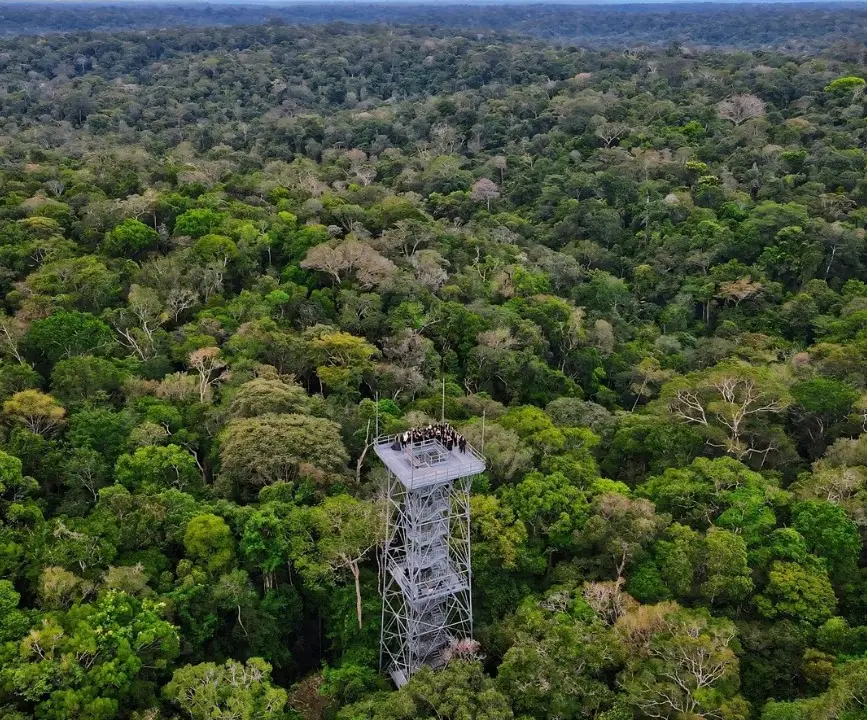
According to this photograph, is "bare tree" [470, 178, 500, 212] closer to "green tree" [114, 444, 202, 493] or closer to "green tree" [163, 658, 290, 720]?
"green tree" [114, 444, 202, 493]

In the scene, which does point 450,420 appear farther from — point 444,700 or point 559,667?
point 444,700

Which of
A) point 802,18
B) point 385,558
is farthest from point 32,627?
point 802,18

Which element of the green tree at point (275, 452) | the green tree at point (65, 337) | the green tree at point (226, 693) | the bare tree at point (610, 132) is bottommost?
the green tree at point (226, 693)

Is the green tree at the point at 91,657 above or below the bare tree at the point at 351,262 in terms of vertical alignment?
below

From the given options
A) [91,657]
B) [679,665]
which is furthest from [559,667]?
[91,657]

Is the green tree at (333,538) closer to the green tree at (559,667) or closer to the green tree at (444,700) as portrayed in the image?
the green tree at (444,700)

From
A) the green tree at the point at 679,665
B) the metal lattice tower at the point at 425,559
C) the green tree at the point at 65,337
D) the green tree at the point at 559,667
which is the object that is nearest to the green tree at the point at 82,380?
the green tree at the point at 65,337
